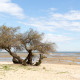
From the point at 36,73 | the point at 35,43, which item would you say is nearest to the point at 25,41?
the point at 35,43

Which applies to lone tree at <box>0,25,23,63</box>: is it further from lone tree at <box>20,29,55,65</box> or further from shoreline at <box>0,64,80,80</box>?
shoreline at <box>0,64,80,80</box>

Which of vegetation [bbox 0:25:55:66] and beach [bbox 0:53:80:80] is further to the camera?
vegetation [bbox 0:25:55:66]

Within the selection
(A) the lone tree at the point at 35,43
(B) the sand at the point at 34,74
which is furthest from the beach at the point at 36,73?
(A) the lone tree at the point at 35,43

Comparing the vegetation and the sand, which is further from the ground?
the vegetation

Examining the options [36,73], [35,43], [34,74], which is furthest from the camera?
[35,43]

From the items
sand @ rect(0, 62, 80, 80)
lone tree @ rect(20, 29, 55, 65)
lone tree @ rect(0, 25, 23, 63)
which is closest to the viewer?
sand @ rect(0, 62, 80, 80)

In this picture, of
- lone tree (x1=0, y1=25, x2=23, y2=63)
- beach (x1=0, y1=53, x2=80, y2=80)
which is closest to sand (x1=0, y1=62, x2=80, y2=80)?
beach (x1=0, y1=53, x2=80, y2=80)

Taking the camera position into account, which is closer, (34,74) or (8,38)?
(34,74)

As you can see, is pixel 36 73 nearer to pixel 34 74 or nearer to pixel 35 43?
pixel 34 74

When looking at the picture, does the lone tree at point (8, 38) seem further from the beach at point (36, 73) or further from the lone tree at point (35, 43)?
the beach at point (36, 73)

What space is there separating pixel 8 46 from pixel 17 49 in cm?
202

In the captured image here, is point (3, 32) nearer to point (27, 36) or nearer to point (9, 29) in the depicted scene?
point (9, 29)

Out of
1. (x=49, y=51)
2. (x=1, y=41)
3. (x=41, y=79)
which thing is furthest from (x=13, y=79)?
(x=49, y=51)

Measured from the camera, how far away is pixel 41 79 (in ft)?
44.7
